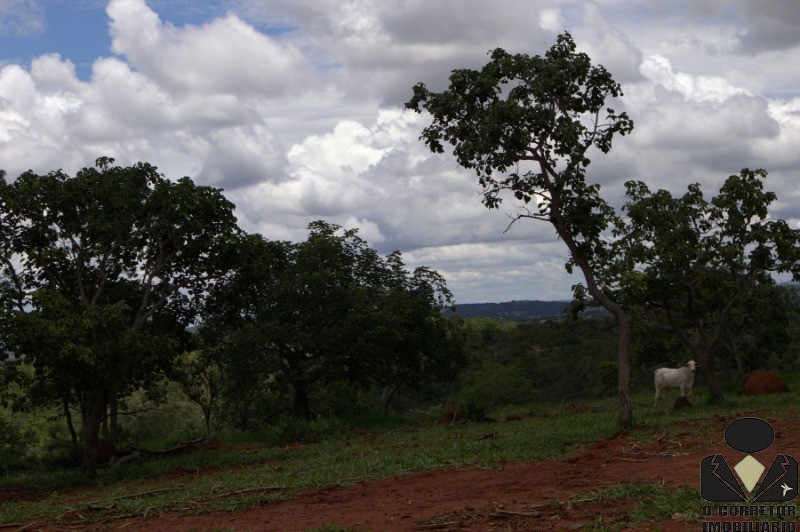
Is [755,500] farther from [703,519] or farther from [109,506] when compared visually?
[109,506]

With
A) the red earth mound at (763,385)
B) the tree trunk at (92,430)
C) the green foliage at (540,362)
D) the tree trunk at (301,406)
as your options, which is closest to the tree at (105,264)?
the tree trunk at (92,430)

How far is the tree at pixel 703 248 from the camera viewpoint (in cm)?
2094

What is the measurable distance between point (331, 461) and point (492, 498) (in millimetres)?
6087

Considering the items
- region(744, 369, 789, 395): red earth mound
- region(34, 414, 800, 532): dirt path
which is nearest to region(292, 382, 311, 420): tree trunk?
region(744, 369, 789, 395): red earth mound

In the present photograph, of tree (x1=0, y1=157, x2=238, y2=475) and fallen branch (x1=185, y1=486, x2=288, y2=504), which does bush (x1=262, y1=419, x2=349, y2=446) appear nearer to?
tree (x1=0, y1=157, x2=238, y2=475)

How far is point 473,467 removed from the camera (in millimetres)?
12672

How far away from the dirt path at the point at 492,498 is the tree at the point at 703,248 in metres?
8.35

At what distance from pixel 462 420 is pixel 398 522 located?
541 inches

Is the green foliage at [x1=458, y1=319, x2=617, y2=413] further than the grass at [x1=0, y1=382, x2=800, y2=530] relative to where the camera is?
Yes

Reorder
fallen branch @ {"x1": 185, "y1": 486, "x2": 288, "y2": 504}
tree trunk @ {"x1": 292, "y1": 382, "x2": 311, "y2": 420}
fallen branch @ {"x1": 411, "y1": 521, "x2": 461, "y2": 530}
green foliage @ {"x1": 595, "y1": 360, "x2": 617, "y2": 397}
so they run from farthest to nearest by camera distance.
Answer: green foliage @ {"x1": 595, "y1": 360, "x2": 617, "y2": 397}
tree trunk @ {"x1": 292, "y1": 382, "x2": 311, "y2": 420}
fallen branch @ {"x1": 185, "y1": 486, "x2": 288, "y2": 504}
fallen branch @ {"x1": 411, "y1": 521, "x2": 461, "y2": 530}

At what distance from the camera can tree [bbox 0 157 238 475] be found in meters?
15.5

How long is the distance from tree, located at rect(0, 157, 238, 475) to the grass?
6.95ft

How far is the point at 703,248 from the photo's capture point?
21969mm

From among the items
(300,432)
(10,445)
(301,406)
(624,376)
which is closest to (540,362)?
(301,406)
